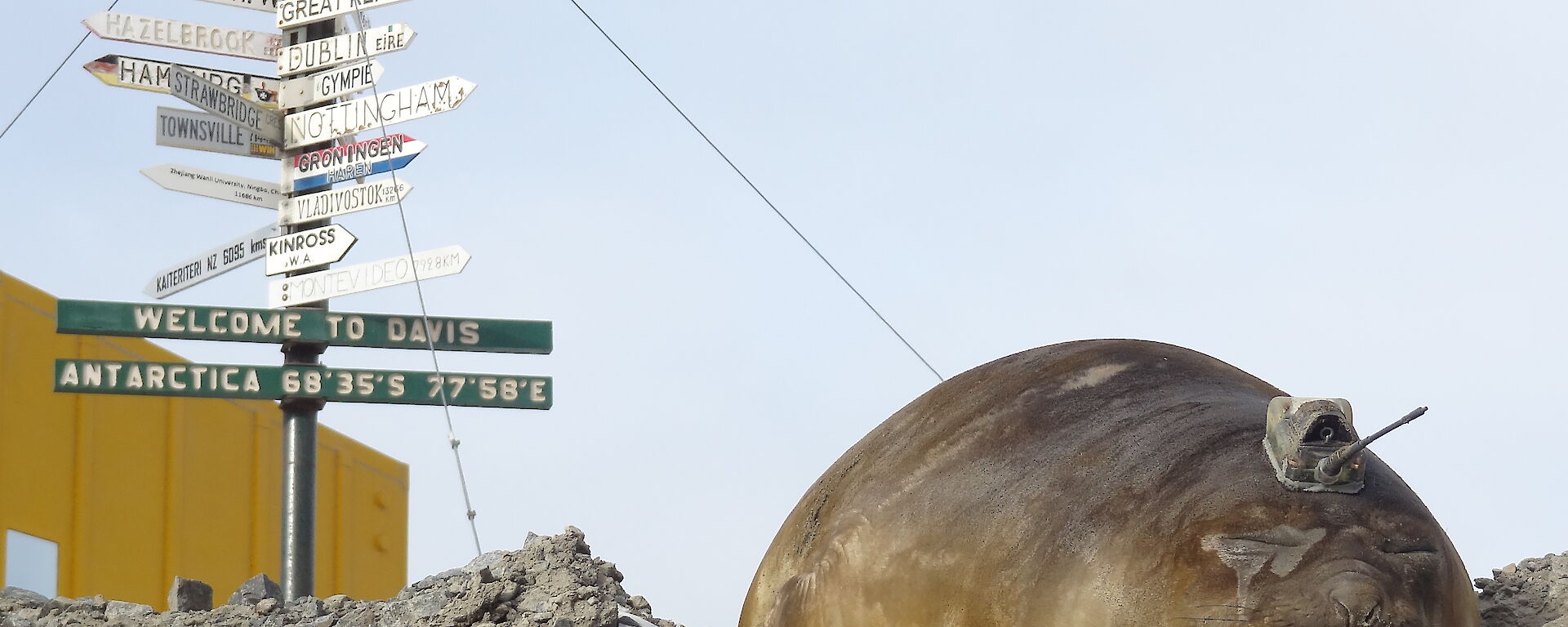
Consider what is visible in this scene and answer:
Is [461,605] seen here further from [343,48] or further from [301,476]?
[343,48]

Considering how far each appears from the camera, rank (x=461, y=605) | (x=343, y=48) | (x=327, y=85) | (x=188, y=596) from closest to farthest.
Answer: (x=461, y=605), (x=188, y=596), (x=343, y=48), (x=327, y=85)

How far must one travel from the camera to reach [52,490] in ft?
38.9

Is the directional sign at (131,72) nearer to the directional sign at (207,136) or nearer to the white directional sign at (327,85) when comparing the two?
the directional sign at (207,136)

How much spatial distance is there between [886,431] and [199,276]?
7172mm

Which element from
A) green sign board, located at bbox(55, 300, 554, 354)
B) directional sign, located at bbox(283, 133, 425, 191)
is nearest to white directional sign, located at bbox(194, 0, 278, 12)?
directional sign, located at bbox(283, 133, 425, 191)

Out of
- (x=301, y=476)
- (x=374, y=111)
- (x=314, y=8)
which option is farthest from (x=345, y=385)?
(x=314, y=8)

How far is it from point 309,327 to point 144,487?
406 cm

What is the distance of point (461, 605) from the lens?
222 inches

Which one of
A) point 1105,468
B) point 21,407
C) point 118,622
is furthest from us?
point 21,407

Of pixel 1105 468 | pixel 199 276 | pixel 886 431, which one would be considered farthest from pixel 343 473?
pixel 1105 468

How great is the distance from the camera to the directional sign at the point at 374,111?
9.51 meters

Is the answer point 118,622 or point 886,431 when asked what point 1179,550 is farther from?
point 118,622

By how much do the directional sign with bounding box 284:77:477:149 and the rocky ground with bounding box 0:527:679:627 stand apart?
11.7 feet

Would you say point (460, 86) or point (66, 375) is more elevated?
point (460, 86)
